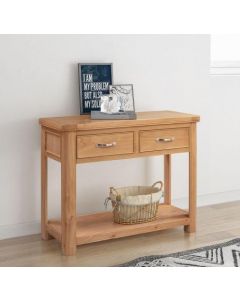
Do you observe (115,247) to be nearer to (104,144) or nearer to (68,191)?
(68,191)

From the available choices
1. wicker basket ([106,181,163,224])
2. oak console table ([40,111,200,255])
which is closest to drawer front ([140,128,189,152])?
oak console table ([40,111,200,255])

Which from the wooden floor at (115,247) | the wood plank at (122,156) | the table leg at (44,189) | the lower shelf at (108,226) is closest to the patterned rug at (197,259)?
the wooden floor at (115,247)

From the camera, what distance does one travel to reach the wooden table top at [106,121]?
7.98 feet

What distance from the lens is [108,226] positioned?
2727 mm

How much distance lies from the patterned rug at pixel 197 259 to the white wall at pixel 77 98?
740 mm

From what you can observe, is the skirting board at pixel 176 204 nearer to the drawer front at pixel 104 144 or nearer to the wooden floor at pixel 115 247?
the wooden floor at pixel 115 247

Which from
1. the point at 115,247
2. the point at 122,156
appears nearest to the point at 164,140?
the point at 122,156

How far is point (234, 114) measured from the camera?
3.60 m

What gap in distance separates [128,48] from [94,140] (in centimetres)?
84

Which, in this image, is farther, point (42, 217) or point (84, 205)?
point (84, 205)

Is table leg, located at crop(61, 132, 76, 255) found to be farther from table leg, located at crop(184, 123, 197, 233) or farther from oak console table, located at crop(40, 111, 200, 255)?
table leg, located at crop(184, 123, 197, 233)

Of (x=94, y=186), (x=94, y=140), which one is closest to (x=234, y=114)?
(x=94, y=186)

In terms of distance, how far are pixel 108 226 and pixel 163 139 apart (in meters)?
0.58

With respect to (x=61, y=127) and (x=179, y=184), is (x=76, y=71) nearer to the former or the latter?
(x=61, y=127)
